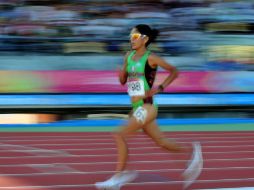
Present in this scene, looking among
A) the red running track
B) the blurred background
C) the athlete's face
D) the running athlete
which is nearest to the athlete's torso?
the running athlete

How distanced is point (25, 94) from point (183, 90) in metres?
2.86

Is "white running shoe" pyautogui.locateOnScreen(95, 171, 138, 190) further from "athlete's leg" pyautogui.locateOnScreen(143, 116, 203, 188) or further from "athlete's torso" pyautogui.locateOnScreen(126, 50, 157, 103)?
"athlete's torso" pyautogui.locateOnScreen(126, 50, 157, 103)

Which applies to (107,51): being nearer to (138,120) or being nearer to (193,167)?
(193,167)

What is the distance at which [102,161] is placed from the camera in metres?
6.32

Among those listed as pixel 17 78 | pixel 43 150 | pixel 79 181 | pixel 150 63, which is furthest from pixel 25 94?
pixel 150 63

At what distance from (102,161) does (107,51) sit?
5373 millimetres

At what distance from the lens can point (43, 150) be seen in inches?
277

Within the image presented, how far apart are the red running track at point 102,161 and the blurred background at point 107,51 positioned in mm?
1930

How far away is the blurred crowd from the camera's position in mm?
11438

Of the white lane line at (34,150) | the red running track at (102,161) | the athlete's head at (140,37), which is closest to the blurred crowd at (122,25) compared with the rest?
the red running track at (102,161)

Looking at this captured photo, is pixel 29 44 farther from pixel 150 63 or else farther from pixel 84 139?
pixel 150 63

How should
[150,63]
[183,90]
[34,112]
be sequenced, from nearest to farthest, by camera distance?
[150,63] < [34,112] < [183,90]

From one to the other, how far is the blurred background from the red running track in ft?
6.33

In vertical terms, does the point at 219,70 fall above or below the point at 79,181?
below
